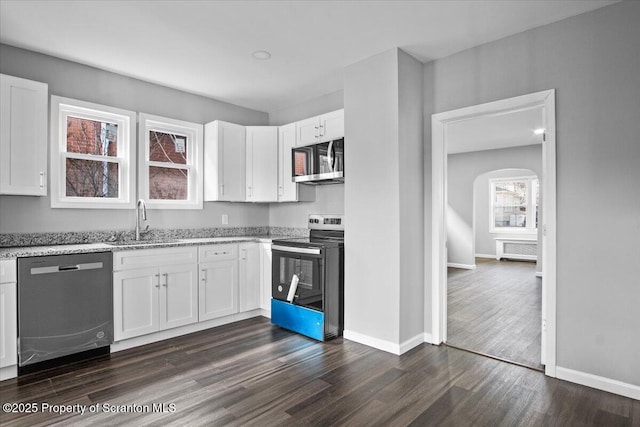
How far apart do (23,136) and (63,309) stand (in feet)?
4.68

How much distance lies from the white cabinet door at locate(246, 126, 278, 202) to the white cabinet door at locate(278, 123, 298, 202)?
0.05 metres

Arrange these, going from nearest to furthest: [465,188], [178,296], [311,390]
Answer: [311,390] → [178,296] → [465,188]

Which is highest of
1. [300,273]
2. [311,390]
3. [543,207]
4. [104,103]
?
[104,103]

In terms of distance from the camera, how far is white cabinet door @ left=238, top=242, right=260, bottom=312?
4.07 metres

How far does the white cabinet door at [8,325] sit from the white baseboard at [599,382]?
12.8 feet

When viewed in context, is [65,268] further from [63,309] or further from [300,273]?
[300,273]

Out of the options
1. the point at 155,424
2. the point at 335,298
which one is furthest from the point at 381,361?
the point at 155,424

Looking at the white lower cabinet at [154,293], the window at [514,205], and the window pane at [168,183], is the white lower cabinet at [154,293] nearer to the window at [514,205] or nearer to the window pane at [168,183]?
the window pane at [168,183]

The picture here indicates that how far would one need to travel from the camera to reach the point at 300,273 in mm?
3656

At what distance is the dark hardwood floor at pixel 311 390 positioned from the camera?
213cm

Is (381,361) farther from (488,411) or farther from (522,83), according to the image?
(522,83)

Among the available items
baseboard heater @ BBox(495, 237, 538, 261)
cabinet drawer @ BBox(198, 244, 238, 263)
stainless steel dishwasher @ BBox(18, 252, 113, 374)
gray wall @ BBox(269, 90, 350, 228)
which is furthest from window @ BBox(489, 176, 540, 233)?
stainless steel dishwasher @ BBox(18, 252, 113, 374)

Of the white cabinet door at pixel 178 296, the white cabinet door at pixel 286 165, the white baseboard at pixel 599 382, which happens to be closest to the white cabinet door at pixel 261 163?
the white cabinet door at pixel 286 165

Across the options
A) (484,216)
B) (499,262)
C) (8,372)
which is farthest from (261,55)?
(484,216)
